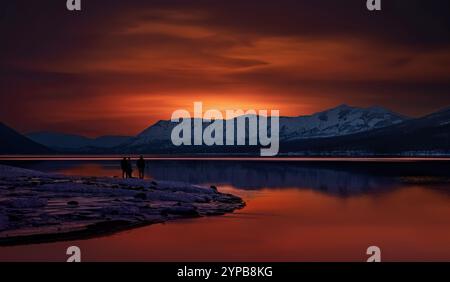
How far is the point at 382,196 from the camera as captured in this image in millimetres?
61312

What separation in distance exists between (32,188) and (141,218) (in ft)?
70.7

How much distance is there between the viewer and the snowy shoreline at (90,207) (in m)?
33.3

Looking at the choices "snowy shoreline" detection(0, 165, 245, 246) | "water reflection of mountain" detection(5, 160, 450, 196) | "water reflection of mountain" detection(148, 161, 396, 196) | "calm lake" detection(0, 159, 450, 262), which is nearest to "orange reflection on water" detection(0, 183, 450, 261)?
"calm lake" detection(0, 159, 450, 262)

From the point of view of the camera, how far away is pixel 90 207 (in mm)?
42969

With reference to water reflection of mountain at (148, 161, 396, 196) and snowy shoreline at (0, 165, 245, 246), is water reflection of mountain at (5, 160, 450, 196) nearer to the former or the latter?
water reflection of mountain at (148, 161, 396, 196)

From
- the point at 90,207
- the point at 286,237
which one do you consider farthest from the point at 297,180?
the point at 286,237

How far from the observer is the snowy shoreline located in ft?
109

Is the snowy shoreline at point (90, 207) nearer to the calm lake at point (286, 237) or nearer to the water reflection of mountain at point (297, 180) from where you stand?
the calm lake at point (286, 237)

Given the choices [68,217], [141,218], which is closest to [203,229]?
[141,218]

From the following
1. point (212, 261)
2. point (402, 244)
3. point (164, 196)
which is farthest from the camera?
point (164, 196)

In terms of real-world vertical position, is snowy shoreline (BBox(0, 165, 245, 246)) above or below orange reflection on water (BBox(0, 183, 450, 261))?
above

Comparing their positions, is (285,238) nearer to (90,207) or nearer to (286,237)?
(286,237)

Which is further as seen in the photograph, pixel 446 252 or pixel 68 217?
pixel 68 217
